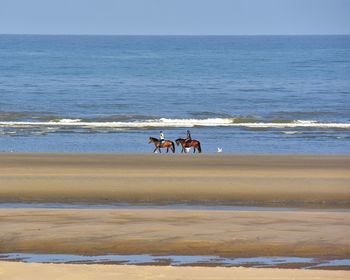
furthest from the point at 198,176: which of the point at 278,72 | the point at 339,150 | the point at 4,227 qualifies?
the point at 278,72

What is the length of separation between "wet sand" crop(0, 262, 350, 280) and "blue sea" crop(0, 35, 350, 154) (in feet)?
51.0

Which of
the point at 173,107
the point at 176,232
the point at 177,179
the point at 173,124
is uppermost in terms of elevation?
the point at 173,107

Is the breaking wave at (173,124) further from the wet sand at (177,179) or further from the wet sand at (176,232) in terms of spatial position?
the wet sand at (176,232)

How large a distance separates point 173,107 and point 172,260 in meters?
31.6

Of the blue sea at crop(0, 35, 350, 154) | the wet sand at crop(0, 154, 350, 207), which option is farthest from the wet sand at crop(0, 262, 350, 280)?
the blue sea at crop(0, 35, 350, 154)

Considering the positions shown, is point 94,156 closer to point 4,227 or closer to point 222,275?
point 4,227

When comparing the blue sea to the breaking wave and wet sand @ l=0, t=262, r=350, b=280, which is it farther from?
wet sand @ l=0, t=262, r=350, b=280

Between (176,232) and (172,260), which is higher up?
(176,232)

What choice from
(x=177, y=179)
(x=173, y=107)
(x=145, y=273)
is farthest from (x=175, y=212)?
(x=173, y=107)

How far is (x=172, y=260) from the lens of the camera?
1205 cm

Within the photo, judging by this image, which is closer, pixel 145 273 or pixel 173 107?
pixel 145 273

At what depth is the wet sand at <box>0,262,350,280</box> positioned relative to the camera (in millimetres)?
10609

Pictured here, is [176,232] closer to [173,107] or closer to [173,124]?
[173,124]

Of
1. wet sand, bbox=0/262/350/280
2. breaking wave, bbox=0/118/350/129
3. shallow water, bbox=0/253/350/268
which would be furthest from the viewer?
breaking wave, bbox=0/118/350/129
